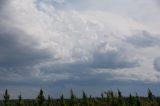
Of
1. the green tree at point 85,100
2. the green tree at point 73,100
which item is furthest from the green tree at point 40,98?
the green tree at point 73,100

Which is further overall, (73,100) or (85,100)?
A: (73,100)

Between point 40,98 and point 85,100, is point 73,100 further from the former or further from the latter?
point 40,98

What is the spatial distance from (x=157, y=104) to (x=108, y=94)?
58.3ft

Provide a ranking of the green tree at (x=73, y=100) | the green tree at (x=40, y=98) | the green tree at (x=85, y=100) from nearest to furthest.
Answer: the green tree at (x=40, y=98) < the green tree at (x=85, y=100) < the green tree at (x=73, y=100)

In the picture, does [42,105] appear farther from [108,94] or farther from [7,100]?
[108,94]

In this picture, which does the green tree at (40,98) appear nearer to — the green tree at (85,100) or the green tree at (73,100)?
the green tree at (85,100)

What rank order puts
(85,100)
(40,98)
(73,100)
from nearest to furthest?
(40,98), (85,100), (73,100)

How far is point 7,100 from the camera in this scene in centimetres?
9219

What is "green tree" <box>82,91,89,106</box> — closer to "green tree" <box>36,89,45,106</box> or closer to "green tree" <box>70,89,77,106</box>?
"green tree" <box>70,89,77,106</box>

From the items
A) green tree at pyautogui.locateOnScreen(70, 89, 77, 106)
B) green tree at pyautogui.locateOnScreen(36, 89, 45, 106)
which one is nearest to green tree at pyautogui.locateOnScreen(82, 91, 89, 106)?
green tree at pyautogui.locateOnScreen(70, 89, 77, 106)

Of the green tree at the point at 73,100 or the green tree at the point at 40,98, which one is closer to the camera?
the green tree at the point at 40,98

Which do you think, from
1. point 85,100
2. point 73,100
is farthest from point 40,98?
point 73,100

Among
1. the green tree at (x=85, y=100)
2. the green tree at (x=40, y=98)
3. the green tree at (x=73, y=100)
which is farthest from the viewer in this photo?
the green tree at (x=73, y=100)

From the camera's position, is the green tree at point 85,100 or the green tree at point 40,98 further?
the green tree at point 85,100
